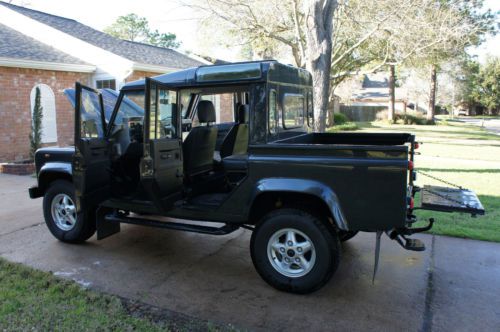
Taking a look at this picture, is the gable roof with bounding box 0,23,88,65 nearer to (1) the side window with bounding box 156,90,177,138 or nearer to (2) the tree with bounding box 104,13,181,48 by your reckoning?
(1) the side window with bounding box 156,90,177,138

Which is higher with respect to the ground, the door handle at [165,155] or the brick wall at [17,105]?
the brick wall at [17,105]

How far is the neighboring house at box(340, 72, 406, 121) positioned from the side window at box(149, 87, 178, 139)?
3642cm

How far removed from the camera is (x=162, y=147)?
4410mm

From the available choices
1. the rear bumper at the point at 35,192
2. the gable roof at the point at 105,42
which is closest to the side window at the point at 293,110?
the rear bumper at the point at 35,192

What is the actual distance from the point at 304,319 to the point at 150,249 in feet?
7.93

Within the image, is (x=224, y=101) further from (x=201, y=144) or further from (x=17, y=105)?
(x=17, y=105)

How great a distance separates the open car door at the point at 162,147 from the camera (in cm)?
427

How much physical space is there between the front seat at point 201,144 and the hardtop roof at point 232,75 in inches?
22.8

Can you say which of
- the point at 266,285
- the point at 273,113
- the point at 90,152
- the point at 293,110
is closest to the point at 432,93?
the point at 293,110

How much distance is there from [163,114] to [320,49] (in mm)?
6320

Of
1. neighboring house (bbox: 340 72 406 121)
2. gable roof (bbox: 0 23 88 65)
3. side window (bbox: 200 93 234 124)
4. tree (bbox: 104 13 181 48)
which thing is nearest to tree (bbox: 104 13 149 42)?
tree (bbox: 104 13 181 48)

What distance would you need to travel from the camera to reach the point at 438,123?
3838 centimetres

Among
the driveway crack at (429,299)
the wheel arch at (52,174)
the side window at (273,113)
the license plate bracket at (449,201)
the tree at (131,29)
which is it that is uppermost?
the tree at (131,29)

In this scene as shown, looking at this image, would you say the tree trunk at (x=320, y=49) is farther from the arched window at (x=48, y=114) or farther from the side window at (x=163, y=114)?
the arched window at (x=48, y=114)
